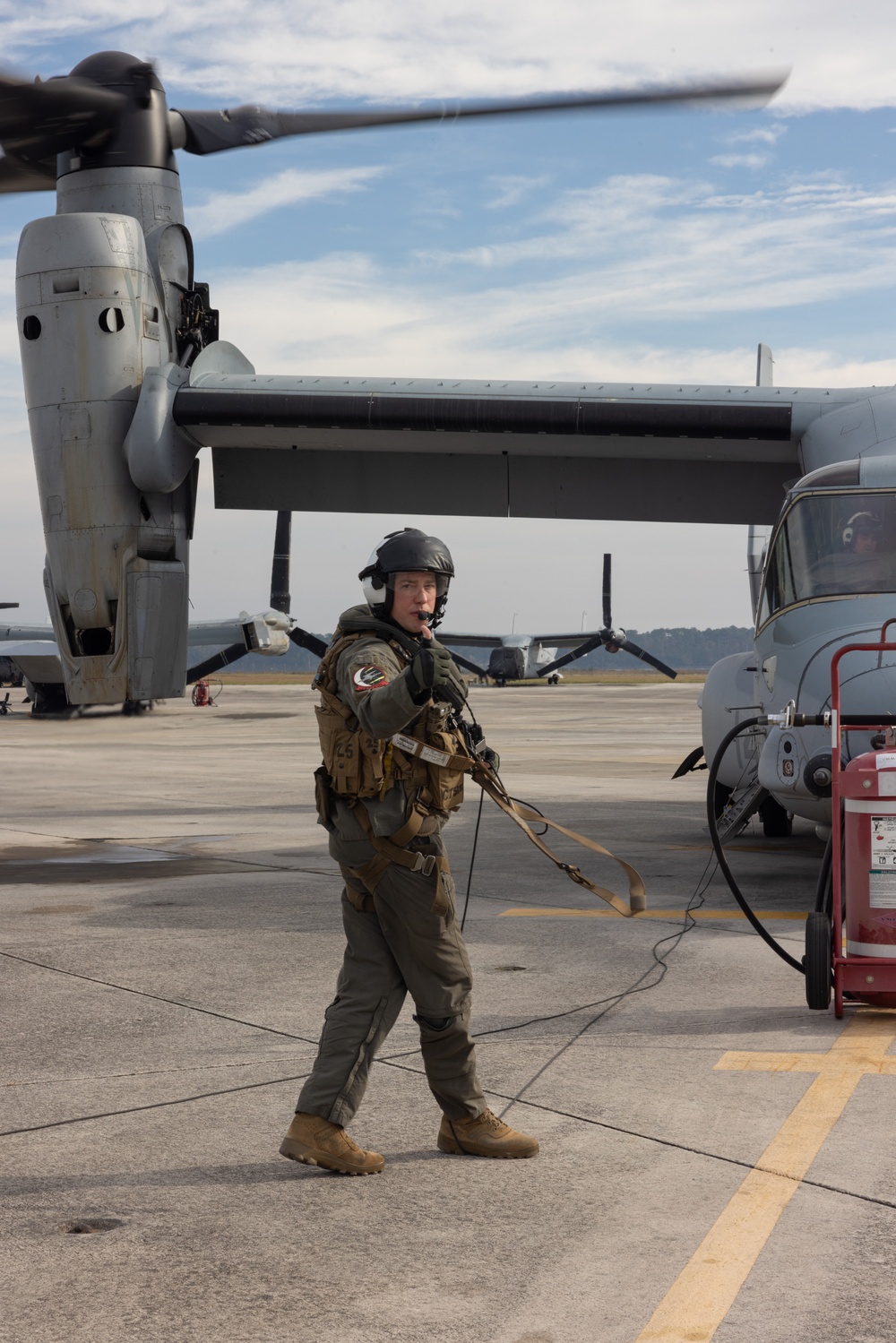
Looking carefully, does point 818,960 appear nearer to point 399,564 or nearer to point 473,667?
point 399,564

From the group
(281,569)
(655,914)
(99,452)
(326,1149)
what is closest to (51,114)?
(99,452)

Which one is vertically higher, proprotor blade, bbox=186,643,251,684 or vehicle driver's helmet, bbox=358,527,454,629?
vehicle driver's helmet, bbox=358,527,454,629

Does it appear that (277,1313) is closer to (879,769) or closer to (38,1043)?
(38,1043)

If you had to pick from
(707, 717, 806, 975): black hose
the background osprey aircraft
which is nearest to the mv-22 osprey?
(707, 717, 806, 975): black hose

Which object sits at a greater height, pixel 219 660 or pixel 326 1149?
pixel 219 660

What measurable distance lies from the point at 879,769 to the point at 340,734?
2.70 meters

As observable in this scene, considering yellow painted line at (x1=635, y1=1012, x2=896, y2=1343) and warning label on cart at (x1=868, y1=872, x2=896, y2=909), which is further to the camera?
warning label on cart at (x1=868, y1=872, x2=896, y2=909)

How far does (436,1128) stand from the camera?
4.38m

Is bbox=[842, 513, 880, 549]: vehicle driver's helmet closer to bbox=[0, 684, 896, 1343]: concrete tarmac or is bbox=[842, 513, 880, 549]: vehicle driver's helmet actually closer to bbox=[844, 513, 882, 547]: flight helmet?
bbox=[844, 513, 882, 547]: flight helmet

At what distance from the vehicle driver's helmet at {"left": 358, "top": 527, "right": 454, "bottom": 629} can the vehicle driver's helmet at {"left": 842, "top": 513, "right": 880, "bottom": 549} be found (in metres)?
5.01

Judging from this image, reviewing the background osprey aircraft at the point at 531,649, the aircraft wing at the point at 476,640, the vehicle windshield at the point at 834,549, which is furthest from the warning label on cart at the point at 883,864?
the aircraft wing at the point at 476,640

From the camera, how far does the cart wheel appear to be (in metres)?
5.63

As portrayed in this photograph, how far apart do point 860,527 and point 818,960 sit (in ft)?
12.5

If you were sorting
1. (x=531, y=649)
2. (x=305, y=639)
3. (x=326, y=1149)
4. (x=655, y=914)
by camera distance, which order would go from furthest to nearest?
1. (x=531, y=649)
2. (x=305, y=639)
3. (x=655, y=914)
4. (x=326, y=1149)
